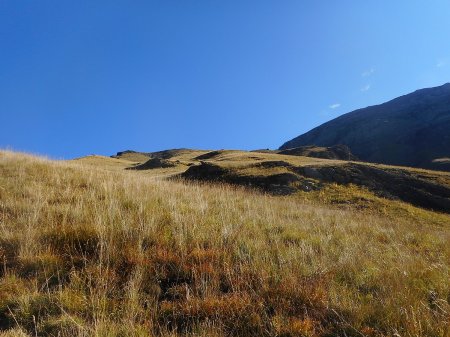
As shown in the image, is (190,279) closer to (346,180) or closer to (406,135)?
(346,180)

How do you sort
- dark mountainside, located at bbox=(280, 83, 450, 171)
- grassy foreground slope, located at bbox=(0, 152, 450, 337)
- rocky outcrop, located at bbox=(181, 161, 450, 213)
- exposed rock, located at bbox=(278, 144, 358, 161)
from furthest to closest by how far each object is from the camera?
dark mountainside, located at bbox=(280, 83, 450, 171)
exposed rock, located at bbox=(278, 144, 358, 161)
rocky outcrop, located at bbox=(181, 161, 450, 213)
grassy foreground slope, located at bbox=(0, 152, 450, 337)

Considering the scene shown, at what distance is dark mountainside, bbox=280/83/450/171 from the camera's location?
152 meters

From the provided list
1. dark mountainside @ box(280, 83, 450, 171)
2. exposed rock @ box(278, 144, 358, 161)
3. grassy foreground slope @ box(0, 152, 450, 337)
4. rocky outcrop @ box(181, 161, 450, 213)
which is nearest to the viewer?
grassy foreground slope @ box(0, 152, 450, 337)

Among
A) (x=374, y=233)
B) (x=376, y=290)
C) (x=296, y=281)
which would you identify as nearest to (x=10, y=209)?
(x=296, y=281)

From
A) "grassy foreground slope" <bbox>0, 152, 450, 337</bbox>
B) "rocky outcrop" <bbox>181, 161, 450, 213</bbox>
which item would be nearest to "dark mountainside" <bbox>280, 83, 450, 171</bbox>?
"rocky outcrop" <bbox>181, 161, 450, 213</bbox>

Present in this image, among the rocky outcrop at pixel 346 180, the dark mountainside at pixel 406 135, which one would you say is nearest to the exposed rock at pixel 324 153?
the rocky outcrop at pixel 346 180

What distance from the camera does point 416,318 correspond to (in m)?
4.55

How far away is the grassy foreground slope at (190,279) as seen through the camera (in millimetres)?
4375

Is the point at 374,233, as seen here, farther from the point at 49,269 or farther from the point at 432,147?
the point at 432,147

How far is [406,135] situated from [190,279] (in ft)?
593

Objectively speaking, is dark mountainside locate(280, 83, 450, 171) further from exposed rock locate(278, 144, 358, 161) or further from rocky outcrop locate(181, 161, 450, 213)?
rocky outcrop locate(181, 161, 450, 213)

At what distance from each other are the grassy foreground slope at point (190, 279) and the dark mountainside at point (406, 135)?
137 meters

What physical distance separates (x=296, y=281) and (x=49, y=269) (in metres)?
3.48

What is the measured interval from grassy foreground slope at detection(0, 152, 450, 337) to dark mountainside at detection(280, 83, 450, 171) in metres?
137
